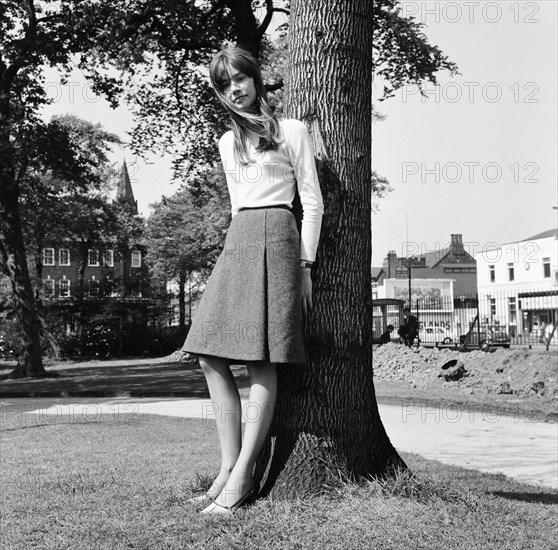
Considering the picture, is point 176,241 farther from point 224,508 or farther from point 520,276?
point 224,508

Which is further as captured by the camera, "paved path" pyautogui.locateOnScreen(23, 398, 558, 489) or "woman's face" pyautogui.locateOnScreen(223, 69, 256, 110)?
"paved path" pyautogui.locateOnScreen(23, 398, 558, 489)

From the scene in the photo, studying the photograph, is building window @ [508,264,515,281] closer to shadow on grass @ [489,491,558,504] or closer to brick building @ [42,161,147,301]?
brick building @ [42,161,147,301]

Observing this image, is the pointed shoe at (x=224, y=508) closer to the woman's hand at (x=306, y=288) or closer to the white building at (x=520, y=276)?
the woman's hand at (x=306, y=288)

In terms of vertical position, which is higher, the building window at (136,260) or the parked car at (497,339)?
the building window at (136,260)

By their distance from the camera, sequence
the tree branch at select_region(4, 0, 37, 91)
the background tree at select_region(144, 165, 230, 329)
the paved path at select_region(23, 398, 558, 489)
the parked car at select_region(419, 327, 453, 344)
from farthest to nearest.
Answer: the background tree at select_region(144, 165, 230, 329) → the parked car at select_region(419, 327, 453, 344) → the tree branch at select_region(4, 0, 37, 91) → the paved path at select_region(23, 398, 558, 489)

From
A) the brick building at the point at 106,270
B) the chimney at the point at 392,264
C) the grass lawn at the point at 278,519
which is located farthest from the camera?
the chimney at the point at 392,264

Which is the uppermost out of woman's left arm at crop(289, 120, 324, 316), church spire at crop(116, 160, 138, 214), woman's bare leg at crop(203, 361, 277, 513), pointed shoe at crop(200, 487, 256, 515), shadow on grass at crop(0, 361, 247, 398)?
church spire at crop(116, 160, 138, 214)

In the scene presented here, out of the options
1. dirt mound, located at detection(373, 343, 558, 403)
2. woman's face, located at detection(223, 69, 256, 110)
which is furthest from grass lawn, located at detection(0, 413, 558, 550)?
dirt mound, located at detection(373, 343, 558, 403)

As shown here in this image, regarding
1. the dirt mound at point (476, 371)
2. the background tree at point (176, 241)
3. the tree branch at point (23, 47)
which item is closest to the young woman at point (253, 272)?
the dirt mound at point (476, 371)

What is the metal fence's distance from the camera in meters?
30.0

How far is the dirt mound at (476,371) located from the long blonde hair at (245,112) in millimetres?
10563

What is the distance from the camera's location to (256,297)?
13.9 feet

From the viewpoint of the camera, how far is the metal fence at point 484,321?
3005 centimetres

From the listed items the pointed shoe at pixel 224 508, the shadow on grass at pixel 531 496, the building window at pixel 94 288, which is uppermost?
the building window at pixel 94 288
